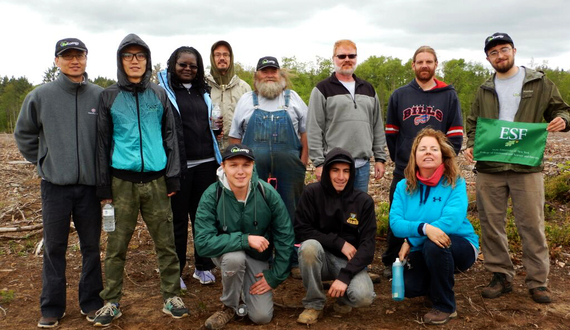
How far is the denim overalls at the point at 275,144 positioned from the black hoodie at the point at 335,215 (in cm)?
84

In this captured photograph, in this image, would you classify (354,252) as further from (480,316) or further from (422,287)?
(480,316)

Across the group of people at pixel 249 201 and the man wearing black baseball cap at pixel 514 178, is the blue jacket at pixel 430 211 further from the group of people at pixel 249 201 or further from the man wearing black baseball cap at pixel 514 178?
the man wearing black baseball cap at pixel 514 178

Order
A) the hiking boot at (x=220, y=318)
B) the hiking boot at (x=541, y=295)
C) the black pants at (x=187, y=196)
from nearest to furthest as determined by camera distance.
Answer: the hiking boot at (x=220, y=318)
the hiking boot at (x=541, y=295)
the black pants at (x=187, y=196)

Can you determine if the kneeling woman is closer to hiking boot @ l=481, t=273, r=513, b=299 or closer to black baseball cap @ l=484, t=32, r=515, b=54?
hiking boot @ l=481, t=273, r=513, b=299

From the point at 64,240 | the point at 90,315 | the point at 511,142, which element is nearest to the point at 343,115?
the point at 511,142

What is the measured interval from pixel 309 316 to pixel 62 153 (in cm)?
294

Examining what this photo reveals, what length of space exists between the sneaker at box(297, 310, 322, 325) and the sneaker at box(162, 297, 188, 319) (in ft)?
4.02

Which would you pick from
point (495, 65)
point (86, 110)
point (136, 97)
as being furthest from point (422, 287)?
point (86, 110)

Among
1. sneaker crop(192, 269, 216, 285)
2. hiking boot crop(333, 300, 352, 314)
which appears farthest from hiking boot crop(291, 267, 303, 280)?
hiking boot crop(333, 300, 352, 314)

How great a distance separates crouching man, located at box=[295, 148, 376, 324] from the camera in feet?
14.1

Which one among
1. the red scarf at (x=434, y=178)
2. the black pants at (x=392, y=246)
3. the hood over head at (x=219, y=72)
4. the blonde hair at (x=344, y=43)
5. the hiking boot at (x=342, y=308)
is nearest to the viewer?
the red scarf at (x=434, y=178)

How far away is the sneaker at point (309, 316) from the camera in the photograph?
14.1 feet

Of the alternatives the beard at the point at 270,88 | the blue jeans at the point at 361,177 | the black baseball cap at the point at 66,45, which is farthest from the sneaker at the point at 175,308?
the black baseball cap at the point at 66,45

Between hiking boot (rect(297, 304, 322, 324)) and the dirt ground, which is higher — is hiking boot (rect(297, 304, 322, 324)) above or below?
above
